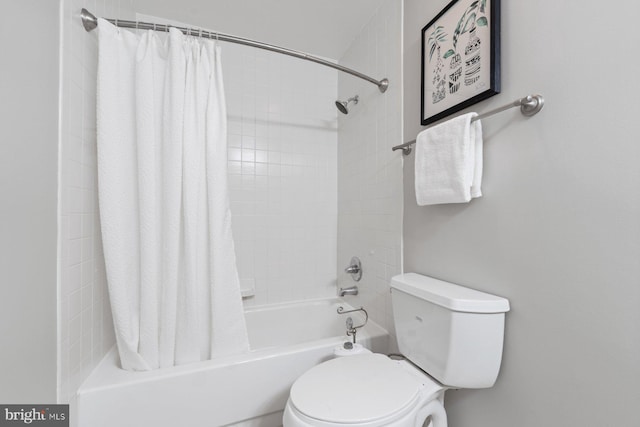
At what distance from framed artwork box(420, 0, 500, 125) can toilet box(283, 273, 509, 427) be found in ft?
2.28

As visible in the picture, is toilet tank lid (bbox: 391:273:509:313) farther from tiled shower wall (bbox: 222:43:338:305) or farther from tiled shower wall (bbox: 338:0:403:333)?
tiled shower wall (bbox: 222:43:338:305)

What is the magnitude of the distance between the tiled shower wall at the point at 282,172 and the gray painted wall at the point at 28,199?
1.03 m

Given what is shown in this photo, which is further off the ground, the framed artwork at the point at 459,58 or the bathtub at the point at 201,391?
the framed artwork at the point at 459,58

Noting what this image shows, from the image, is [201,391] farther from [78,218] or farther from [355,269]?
[355,269]

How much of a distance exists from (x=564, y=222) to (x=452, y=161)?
1.15 ft

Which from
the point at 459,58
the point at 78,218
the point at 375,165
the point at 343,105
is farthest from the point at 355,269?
the point at 78,218

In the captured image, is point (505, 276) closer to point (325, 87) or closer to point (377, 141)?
point (377, 141)

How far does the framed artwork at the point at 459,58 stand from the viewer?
2.63 feet

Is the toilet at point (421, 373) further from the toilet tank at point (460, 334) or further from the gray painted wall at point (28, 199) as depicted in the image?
the gray painted wall at point (28, 199)

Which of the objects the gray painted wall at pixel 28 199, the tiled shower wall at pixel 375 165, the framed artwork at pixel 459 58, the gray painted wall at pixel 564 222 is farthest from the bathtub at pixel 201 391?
the framed artwork at pixel 459 58

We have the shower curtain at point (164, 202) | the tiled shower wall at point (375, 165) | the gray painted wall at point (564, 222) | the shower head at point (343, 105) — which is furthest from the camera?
the shower head at point (343, 105)

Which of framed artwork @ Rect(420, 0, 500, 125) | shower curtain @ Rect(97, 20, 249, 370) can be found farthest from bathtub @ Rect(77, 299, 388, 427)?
framed artwork @ Rect(420, 0, 500, 125)

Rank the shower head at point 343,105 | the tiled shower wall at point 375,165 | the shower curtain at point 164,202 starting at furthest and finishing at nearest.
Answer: the shower head at point 343,105 → the tiled shower wall at point 375,165 → the shower curtain at point 164,202

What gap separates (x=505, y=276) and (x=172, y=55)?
1497 mm
